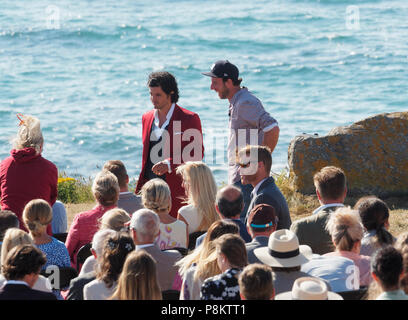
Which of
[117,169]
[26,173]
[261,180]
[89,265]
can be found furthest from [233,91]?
[89,265]

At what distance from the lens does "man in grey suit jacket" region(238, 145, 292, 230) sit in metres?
5.95

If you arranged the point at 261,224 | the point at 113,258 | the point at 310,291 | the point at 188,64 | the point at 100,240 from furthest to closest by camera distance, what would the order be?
the point at 188,64
the point at 261,224
the point at 100,240
the point at 113,258
the point at 310,291

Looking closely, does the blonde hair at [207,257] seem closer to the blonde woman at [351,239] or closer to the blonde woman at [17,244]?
the blonde woman at [351,239]

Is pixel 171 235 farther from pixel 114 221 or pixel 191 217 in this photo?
pixel 114 221

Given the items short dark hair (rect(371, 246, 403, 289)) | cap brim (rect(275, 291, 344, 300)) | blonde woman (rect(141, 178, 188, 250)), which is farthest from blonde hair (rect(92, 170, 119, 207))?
short dark hair (rect(371, 246, 403, 289))

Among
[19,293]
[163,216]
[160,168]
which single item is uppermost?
[160,168]

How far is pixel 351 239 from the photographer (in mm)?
4895

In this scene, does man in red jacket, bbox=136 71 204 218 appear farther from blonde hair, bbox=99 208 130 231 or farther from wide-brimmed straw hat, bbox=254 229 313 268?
wide-brimmed straw hat, bbox=254 229 313 268

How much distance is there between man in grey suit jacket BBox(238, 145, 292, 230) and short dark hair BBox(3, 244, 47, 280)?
215 centimetres

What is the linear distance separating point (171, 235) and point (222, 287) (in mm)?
1522

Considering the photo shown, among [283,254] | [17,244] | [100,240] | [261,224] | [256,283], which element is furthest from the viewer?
[261,224]

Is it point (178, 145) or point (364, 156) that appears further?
point (364, 156)

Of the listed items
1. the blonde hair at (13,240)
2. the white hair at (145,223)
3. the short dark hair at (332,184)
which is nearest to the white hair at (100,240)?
the white hair at (145,223)

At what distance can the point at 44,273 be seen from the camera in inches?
199
